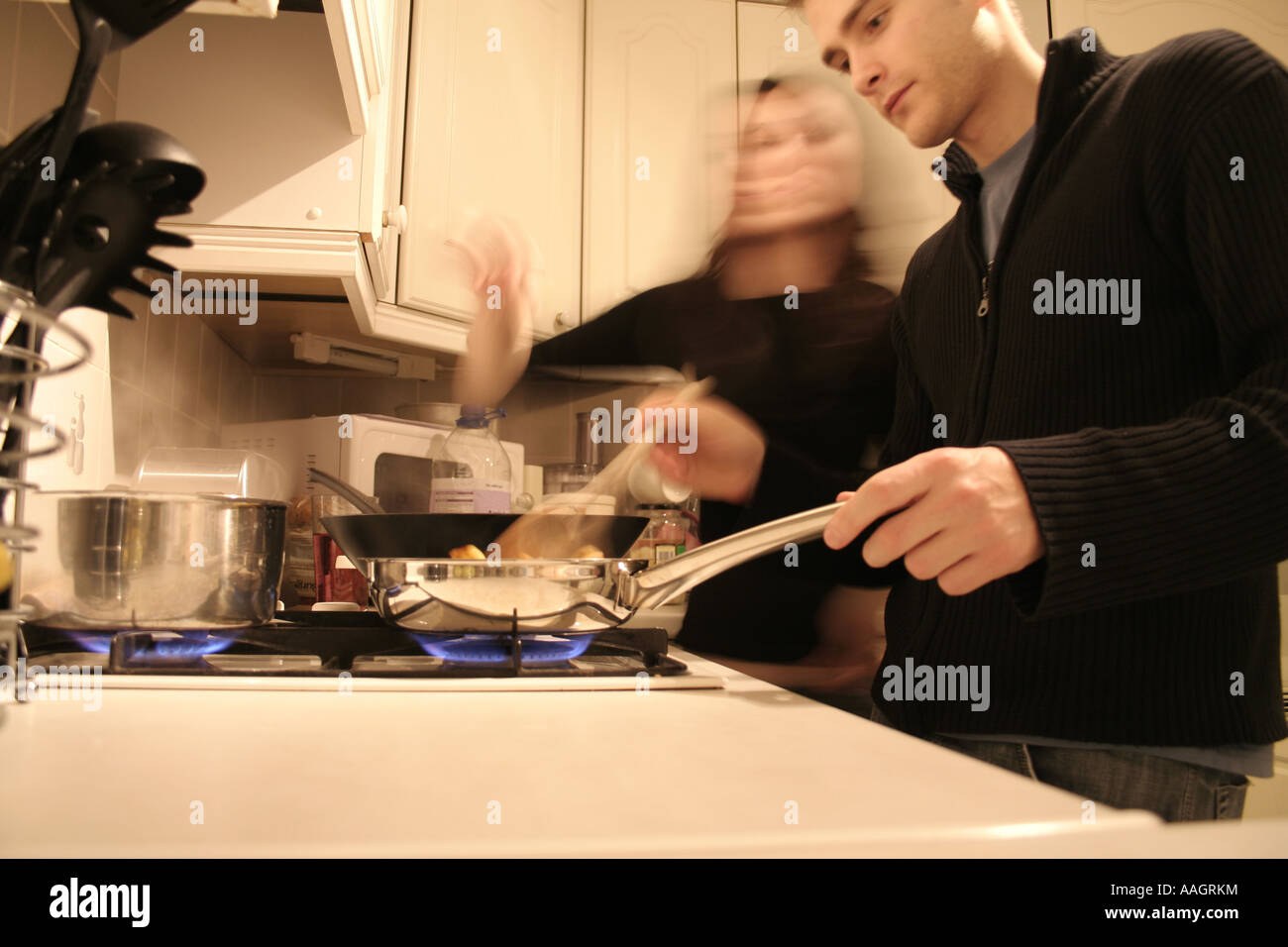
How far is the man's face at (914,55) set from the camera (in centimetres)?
79

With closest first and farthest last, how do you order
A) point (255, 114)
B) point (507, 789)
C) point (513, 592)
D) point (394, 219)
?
point (507, 789)
point (513, 592)
point (255, 114)
point (394, 219)

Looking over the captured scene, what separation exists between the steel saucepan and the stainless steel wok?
0.10 m

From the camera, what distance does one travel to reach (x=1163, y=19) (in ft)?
6.10

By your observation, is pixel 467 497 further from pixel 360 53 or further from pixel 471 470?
pixel 360 53

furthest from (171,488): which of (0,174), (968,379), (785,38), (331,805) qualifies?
(785,38)

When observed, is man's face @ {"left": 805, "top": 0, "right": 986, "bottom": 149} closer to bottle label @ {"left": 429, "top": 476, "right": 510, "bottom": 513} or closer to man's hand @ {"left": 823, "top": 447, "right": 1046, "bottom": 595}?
man's hand @ {"left": 823, "top": 447, "right": 1046, "bottom": 595}

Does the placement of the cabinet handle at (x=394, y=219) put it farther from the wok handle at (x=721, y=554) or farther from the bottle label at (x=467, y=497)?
the wok handle at (x=721, y=554)

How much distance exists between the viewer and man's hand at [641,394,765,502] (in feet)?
2.76

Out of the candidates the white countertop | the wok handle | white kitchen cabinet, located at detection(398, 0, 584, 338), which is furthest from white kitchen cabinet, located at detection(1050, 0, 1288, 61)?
the white countertop

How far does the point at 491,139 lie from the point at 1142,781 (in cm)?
161

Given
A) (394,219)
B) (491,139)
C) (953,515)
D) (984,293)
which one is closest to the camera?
(953,515)

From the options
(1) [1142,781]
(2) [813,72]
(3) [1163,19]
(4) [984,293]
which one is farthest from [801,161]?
(3) [1163,19]
